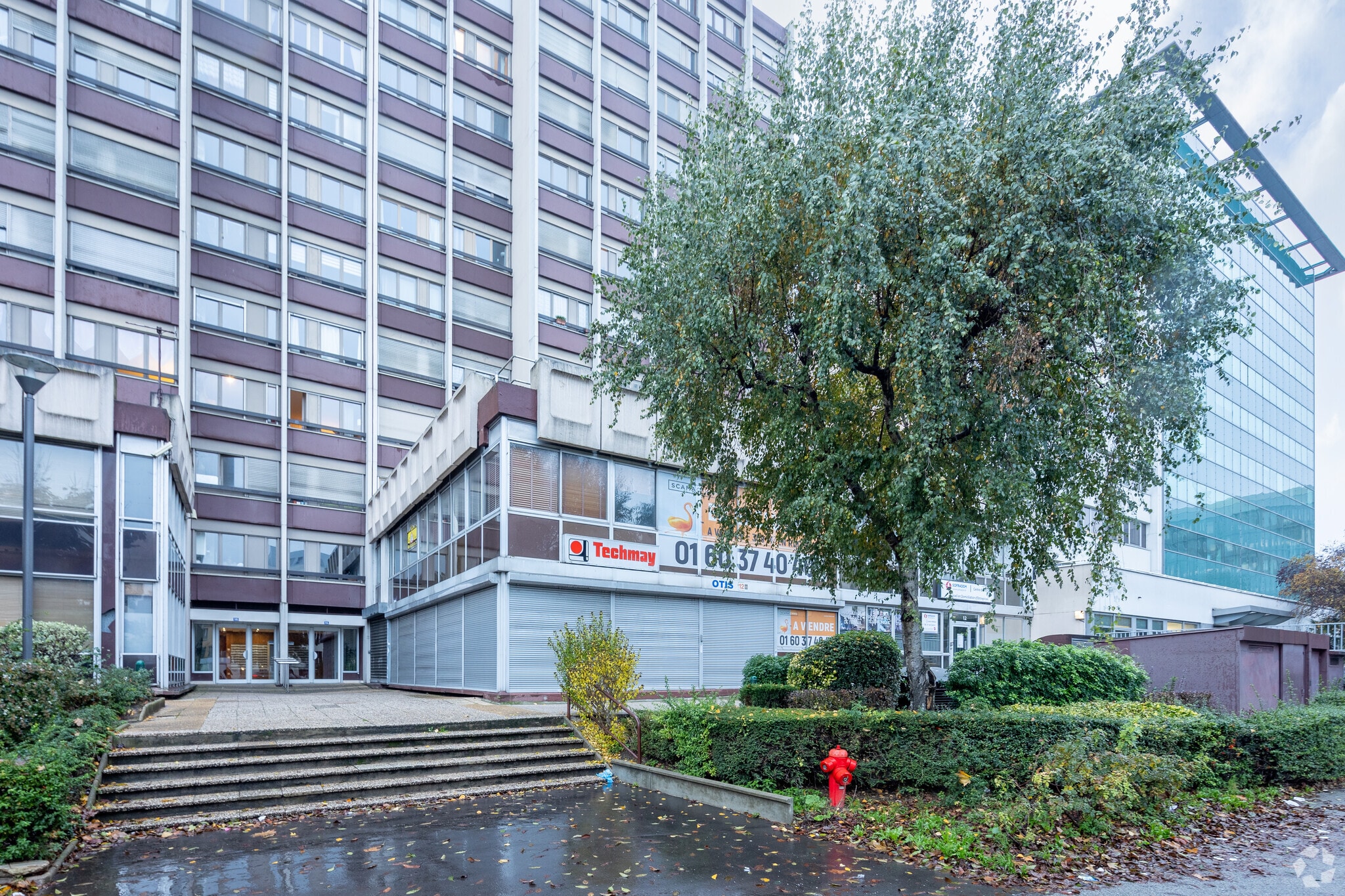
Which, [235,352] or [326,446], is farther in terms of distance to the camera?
[326,446]

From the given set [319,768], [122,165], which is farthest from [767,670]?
[122,165]

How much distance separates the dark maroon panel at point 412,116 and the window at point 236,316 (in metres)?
10.4

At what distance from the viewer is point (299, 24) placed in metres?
35.6

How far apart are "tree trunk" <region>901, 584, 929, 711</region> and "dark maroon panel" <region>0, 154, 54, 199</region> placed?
3159cm

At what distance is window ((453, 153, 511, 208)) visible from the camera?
1518 inches

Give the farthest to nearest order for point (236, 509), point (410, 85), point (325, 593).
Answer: point (410, 85), point (325, 593), point (236, 509)

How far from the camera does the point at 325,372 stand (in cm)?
3469

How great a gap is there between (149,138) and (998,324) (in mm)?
32544

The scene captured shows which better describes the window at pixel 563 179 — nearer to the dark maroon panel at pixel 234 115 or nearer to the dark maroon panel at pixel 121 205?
the dark maroon panel at pixel 234 115

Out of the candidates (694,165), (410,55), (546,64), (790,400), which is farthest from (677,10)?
(790,400)

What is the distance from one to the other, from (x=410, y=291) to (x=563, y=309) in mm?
6852

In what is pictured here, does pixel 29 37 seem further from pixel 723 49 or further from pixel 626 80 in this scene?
pixel 723 49

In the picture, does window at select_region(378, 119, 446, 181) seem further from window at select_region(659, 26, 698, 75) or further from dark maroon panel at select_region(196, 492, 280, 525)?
dark maroon panel at select_region(196, 492, 280, 525)

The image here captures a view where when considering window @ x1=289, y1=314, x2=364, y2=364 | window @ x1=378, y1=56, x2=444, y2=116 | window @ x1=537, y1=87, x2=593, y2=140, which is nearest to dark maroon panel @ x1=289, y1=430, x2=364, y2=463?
window @ x1=289, y1=314, x2=364, y2=364
